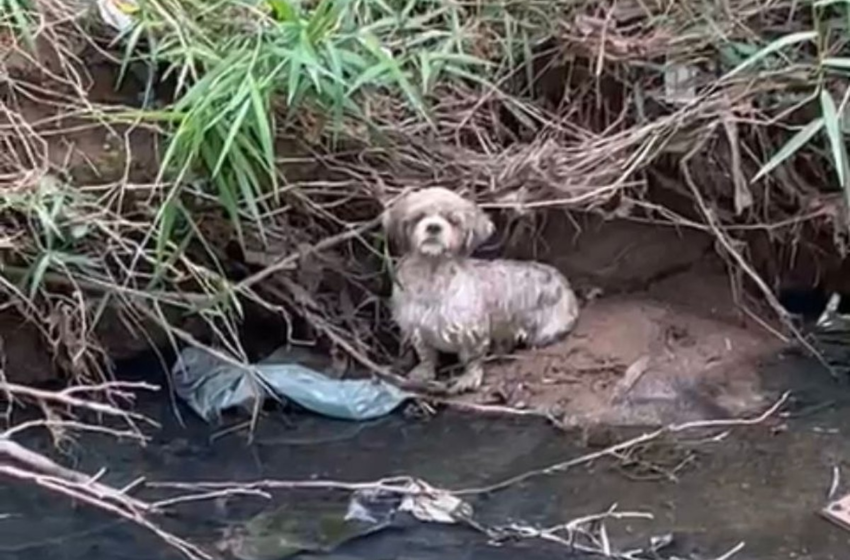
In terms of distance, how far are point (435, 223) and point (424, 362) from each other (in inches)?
16.2

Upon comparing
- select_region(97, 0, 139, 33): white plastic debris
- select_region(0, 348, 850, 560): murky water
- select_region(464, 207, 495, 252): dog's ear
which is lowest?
select_region(0, 348, 850, 560): murky water

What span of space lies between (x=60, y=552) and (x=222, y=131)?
Answer: 3.47 feet

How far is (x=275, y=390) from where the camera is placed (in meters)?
→ 4.00

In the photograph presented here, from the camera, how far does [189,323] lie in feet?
13.8

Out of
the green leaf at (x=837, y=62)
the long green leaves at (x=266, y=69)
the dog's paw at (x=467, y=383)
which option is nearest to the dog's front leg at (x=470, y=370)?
the dog's paw at (x=467, y=383)

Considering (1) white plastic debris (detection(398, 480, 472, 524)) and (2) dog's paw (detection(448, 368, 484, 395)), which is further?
(2) dog's paw (detection(448, 368, 484, 395))

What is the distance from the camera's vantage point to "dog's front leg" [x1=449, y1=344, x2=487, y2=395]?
4067 millimetres

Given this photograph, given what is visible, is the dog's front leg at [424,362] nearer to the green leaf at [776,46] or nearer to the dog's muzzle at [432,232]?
the dog's muzzle at [432,232]

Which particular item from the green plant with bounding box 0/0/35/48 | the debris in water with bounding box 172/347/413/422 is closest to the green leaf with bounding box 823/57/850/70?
the debris in water with bounding box 172/347/413/422

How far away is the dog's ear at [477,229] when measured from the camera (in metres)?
3.94

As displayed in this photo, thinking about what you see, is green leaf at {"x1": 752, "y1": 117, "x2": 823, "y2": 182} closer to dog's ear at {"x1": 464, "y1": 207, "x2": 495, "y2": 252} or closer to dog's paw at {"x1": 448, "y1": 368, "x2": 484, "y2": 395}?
dog's ear at {"x1": 464, "y1": 207, "x2": 495, "y2": 252}

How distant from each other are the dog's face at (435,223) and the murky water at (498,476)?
0.40m

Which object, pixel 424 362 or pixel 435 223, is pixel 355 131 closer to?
pixel 435 223

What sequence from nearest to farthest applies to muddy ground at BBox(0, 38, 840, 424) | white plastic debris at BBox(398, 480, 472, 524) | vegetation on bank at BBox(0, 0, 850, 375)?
white plastic debris at BBox(398, 480, 472, 524)
vegetation on bank at BBox(0, 0, 850, 375)
muddy ground at BBox(0, 38, 840, 424)
